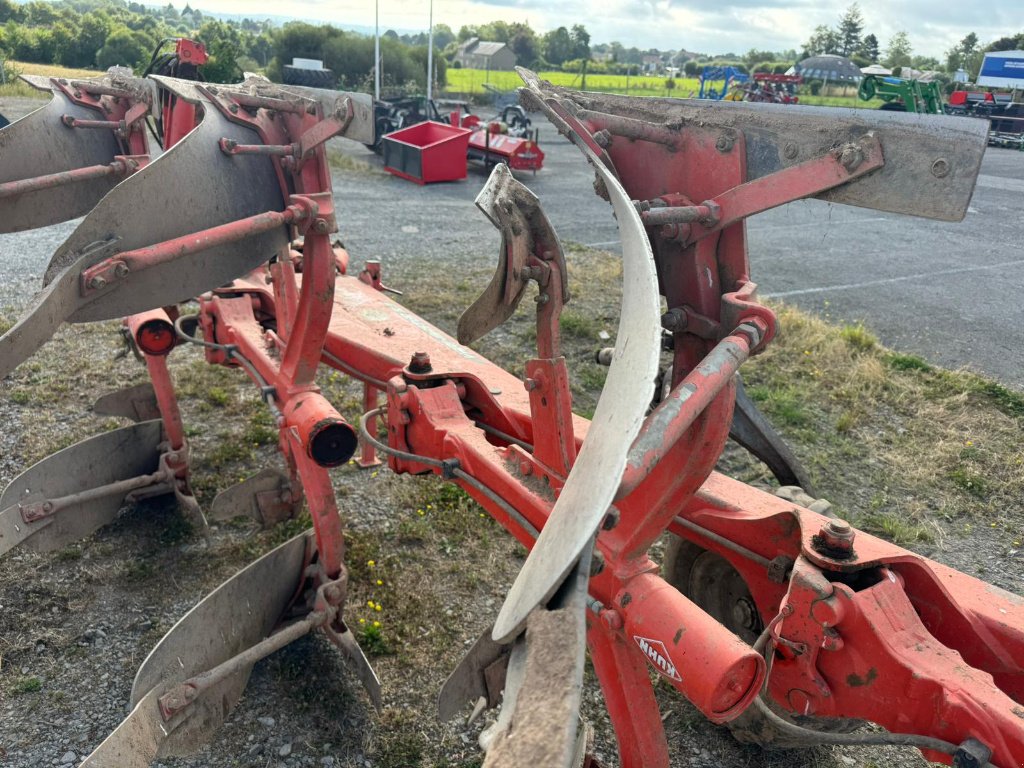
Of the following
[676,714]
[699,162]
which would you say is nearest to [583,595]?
[699,162]

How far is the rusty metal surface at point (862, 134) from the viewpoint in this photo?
1.36 meters

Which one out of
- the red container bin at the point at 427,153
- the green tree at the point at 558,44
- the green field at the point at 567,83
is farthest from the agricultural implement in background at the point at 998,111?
the green tree at the point at 558,44

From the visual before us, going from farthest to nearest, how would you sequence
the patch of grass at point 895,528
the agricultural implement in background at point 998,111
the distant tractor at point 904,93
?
1. the agricultural implement in background at point 998,111
2. the distant tractor at point 904,93
3. the patch of grass at point 895,528

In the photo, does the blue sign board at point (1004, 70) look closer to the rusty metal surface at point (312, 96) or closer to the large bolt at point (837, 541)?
the rusty metal surface at point (312, 96)

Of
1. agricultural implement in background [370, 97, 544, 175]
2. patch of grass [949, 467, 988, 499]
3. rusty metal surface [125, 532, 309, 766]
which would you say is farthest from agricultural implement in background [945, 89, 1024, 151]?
rusty metal surface [125, 532, 309, 766]

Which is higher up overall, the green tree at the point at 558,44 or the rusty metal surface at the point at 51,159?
the green tree at the point at 558,44

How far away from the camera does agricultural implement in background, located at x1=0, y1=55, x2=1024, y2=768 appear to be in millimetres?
1200

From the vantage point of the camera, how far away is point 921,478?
155 inches

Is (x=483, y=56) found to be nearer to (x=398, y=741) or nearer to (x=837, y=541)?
(x=398, y=741)

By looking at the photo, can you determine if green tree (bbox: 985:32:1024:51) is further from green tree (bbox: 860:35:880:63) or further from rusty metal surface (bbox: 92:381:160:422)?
rusty metal surface (bbox: 92:381:160:422)

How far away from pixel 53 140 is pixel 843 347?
16.1 ft

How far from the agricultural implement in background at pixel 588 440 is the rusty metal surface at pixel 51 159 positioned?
0.02 meters

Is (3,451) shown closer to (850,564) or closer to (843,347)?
(850,564)

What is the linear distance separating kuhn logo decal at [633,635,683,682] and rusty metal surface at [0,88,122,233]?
2.91 metres
